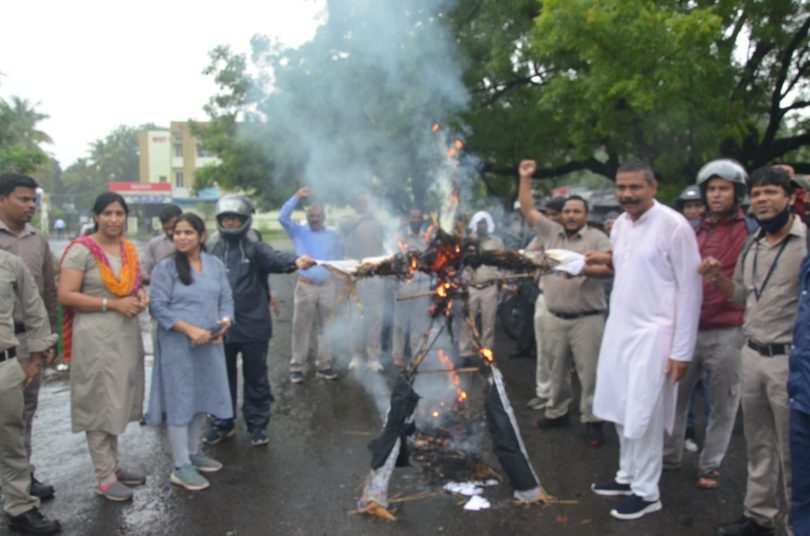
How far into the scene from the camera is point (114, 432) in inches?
172

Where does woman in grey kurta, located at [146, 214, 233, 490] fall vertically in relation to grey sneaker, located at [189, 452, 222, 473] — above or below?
above

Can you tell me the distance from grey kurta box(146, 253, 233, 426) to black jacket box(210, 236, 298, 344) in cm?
52

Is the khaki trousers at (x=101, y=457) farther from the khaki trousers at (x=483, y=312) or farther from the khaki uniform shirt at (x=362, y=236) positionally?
the khaki trousers at (x=483, y=312)

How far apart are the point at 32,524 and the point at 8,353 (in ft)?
3.59

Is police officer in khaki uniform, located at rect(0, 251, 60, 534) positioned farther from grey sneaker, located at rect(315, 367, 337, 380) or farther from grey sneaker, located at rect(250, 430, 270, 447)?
grey sneaker, located at rect(315, 367, 337, 380)

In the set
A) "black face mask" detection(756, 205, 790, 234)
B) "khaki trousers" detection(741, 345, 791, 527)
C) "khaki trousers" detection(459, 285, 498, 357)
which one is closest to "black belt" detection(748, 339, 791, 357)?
"khaki trousers" detection(741, 345, 791, 527)

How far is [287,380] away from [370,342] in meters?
1.14

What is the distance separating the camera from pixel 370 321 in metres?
8.09

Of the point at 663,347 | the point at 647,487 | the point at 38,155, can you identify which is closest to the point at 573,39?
the point at 663,347

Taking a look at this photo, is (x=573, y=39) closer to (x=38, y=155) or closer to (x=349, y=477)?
(x=349, y=477)

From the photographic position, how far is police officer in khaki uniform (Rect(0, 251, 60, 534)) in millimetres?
3711

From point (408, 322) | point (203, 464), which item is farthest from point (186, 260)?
point (408, 322)

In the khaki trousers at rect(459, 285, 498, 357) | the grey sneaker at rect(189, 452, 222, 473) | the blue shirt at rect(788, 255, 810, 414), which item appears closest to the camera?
the blue shirt at rect(788, 255, 810, 414)

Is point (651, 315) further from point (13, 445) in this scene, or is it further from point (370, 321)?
point (370, 321)
